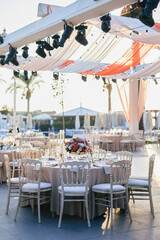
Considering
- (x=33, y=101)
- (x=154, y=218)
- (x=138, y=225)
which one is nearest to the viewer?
(x=138, y=225)

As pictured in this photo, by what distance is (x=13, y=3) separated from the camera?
8.57 meters

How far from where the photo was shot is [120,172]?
525cm

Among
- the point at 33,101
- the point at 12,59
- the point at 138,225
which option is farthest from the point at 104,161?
A: the point at 33,101

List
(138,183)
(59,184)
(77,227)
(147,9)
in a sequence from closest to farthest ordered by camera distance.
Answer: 1. (147,9)
2. (77,227)
3. (59,184)
4. (138,183)

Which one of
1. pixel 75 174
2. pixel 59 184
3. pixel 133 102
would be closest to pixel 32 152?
pixel 59 184

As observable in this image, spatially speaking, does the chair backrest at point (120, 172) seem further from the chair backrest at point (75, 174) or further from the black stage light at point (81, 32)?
the black stage light at point (81, 32)

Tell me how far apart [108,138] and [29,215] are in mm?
10747

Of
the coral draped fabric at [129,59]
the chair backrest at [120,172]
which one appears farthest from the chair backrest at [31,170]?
the coral draped fabric at [129,59]

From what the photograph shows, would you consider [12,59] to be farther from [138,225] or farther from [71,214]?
[138,225]

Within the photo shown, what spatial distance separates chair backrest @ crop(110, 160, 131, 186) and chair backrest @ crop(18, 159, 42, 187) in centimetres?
109

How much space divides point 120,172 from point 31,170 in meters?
1.39

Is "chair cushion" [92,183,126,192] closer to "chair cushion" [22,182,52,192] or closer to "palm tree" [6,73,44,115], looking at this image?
"chair cushion" [22,182,52,192]

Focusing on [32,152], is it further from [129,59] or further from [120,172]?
[129,59]

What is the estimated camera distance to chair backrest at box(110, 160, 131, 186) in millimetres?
5129
